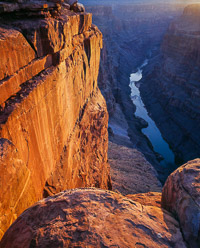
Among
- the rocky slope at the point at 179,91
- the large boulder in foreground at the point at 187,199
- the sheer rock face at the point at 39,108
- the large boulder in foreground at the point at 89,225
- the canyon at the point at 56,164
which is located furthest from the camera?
the rocky slope at the point at 179,91

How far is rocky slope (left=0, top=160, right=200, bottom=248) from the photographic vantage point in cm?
240

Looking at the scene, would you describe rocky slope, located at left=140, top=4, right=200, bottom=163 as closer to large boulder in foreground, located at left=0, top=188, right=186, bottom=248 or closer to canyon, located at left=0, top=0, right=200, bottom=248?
canyon, located at left=0, top=0, right=200, bottom=248

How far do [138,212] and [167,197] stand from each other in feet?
4.78

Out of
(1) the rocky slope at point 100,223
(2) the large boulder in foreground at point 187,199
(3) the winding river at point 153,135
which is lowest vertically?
(3) the winding river at point 153,135

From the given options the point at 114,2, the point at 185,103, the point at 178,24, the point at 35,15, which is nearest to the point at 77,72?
the point at 35,15

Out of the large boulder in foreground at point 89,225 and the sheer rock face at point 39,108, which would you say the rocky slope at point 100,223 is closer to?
the large boulder in foreground at point 89,225

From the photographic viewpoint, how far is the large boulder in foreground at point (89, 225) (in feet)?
7.82

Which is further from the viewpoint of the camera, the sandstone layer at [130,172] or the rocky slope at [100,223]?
the sandstone layer at [130,172]

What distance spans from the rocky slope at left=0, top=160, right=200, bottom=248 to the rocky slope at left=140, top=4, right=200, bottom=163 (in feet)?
81.3

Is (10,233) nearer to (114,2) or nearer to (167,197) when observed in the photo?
(167,197)

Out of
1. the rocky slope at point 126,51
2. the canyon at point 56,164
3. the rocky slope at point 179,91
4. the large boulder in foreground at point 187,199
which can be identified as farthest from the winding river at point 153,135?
the large boulder in foreground at point 187,199

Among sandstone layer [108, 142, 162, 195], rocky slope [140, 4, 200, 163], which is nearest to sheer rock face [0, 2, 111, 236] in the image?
sandstone layer [108, 142, 162, 195]

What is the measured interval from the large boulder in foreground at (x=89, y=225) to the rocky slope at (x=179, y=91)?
82.6 feet

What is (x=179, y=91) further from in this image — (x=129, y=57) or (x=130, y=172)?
(x=129, y=57)
